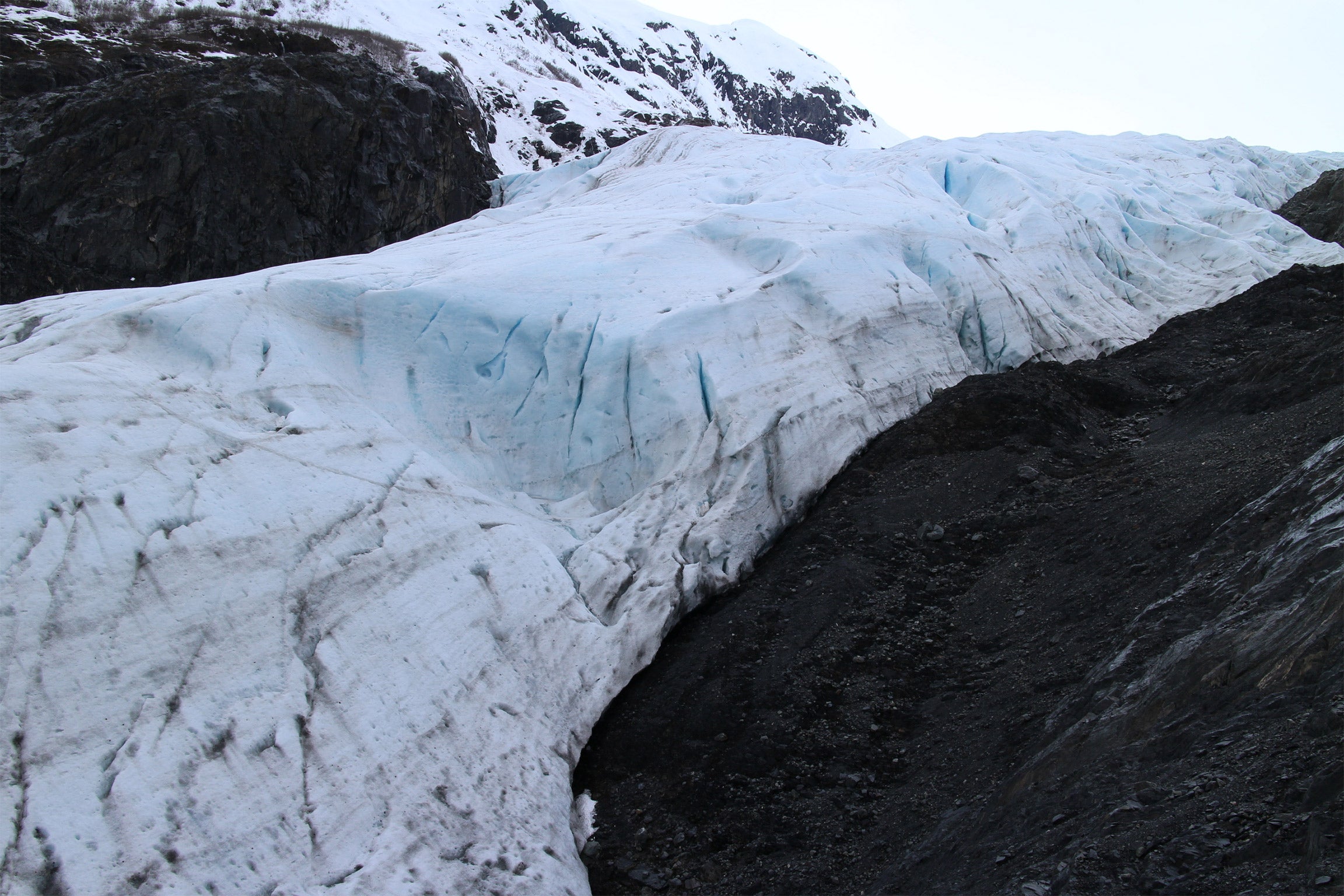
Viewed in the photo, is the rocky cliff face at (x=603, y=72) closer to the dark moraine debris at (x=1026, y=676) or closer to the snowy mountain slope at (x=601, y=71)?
the snowy mountain slope at (x=601, y=71)

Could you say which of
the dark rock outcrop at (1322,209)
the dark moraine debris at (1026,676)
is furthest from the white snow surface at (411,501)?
the dark rock outcrop at (1322,209)

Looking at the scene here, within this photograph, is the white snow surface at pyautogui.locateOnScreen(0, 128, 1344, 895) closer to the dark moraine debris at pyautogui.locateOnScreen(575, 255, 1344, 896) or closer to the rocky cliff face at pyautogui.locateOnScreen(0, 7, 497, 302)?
the dark moraine debris at pyautogui.locateOnScreen(575, 255, 1344, 896)

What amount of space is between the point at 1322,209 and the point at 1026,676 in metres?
20.4

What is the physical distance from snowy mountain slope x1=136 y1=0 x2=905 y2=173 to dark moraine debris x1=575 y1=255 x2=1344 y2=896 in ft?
67.3

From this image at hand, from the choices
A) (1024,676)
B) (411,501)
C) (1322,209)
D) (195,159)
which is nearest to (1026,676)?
(1024,676)

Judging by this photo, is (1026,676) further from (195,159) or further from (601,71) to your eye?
(601,71)

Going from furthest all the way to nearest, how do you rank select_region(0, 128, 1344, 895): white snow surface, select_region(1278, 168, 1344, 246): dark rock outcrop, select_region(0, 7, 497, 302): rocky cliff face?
select_region(1278, 168, 1344, 246): dark rock outcrop → select_region(0, 7, 497, 302): rocky cliff face → select_region(0, 128, 1344, 895): white snow surface

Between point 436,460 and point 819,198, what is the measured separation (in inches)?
325

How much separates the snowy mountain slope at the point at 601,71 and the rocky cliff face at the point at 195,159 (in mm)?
5473

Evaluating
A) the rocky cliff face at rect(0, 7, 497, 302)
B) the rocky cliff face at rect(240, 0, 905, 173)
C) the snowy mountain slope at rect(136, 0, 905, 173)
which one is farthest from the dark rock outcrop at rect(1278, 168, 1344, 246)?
the rocky cliff face at rect(0, 7, 497, 302)

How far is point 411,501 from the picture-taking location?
674 cm

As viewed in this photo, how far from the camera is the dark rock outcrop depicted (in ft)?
62.4

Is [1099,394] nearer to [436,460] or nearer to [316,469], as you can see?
[436,460]

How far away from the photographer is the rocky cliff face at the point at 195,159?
1608cm
